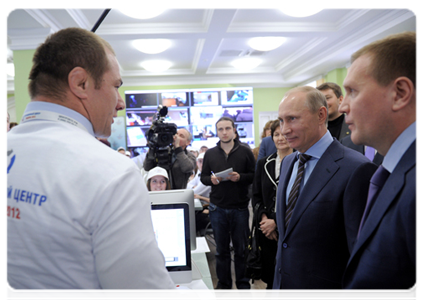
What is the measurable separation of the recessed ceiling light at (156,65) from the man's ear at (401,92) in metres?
7.69

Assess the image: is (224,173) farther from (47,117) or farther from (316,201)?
(47,117)

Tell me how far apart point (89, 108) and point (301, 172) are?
106cm

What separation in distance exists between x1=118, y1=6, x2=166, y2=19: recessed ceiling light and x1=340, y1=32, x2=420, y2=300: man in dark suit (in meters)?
4.61

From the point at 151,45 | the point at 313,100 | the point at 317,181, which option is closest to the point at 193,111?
the point at 151,45

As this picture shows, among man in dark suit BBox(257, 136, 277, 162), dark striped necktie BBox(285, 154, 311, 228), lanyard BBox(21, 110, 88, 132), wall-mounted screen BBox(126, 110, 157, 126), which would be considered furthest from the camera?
wall-mounted screen BBox(126, 110, 157, 126)

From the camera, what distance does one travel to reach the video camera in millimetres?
2371

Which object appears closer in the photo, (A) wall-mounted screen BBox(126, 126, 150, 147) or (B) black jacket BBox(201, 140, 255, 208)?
(B) black jacket BBox(201, 140, 255, 208)

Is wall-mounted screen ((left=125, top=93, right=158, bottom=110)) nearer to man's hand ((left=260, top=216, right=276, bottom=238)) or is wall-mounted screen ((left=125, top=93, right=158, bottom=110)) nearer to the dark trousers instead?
the dark trousers

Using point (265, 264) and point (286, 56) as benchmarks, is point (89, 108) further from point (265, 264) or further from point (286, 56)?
point (286, 56)

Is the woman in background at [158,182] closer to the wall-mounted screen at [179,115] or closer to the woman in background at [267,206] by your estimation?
the woman in background at [267,206]

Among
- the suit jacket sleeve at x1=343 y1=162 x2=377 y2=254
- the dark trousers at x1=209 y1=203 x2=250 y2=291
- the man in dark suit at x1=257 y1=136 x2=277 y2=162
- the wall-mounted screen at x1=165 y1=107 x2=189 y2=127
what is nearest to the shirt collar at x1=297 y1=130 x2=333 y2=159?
the suit jacket sleeve at x1=343 y1=162 x2=377 y2=254

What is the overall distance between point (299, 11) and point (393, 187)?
16.9 ft

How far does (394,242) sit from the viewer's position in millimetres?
673

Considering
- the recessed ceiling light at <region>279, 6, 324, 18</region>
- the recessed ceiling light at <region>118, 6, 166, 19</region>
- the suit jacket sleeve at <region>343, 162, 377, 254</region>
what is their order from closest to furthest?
the suit jacket sleeve at <region>343, 162, 377, 254</region>, the recessed ceiling light at <region>118, 6, 166, 19</region>, the recessed ceiling light at <region>279, 6, 324, 18</region>
